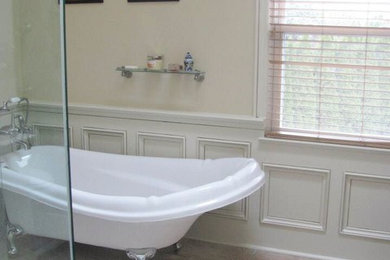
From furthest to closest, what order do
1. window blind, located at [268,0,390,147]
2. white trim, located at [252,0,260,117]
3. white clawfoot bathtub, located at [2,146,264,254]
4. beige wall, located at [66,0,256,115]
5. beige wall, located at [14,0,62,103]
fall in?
beige wall, located at [66,0,256,115] → white trim, located at [252,0,260,117] → window blind, located at [268,0,390,147] → white clawfoot bathtub, located at [2,146,264,254] → beige wall, located at [14,0,62,103]

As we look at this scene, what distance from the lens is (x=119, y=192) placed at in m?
3.03

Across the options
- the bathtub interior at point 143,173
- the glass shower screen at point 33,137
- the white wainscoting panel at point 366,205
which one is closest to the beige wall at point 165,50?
the bathtub interior at point 143,173

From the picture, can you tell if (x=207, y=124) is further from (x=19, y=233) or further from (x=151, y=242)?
(x=19, y=233)

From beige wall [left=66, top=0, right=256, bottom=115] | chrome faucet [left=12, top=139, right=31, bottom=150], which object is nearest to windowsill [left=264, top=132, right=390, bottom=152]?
beige wall [left=66, top=0, right=256, bottom=115]

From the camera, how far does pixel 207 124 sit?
3.00 m

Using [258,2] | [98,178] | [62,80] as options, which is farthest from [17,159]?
[258,2]

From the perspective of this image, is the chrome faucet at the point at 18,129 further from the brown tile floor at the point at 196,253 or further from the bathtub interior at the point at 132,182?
the brown tile floor at the point at 196,253

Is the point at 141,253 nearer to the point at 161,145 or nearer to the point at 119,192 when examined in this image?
the point at 119,192

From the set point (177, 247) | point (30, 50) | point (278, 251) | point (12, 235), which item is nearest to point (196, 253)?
point (177, 247)

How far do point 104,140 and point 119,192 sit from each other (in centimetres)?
42

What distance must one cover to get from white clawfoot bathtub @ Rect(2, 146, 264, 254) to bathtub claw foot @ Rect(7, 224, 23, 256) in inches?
0.8

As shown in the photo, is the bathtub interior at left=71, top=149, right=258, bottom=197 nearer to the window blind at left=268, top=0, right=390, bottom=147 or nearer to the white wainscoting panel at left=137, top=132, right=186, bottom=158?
the white wainscoting panel at left=137, top=132, right=186, bottom=158

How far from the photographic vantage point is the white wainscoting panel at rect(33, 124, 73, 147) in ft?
4.67

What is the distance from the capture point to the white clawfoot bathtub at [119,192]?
1539 millimetres
